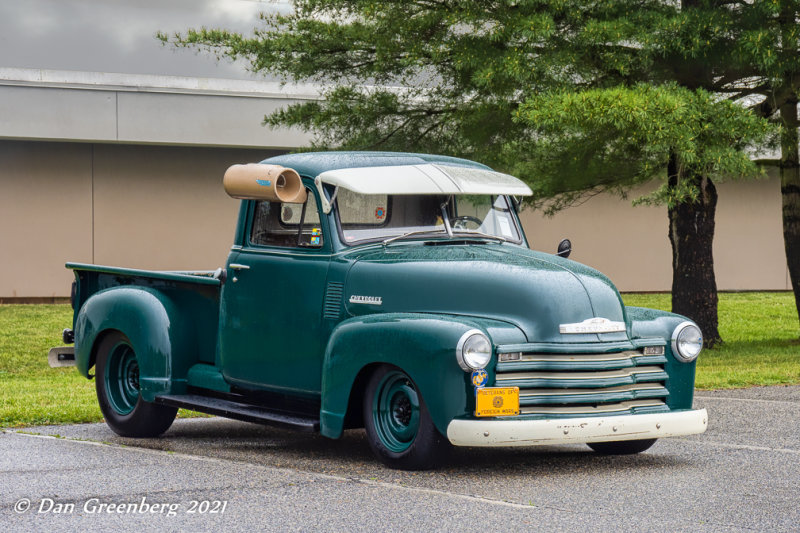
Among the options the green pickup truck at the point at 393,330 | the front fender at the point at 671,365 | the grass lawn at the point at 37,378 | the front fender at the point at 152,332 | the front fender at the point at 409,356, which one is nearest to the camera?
the front fender at the point at 409,356

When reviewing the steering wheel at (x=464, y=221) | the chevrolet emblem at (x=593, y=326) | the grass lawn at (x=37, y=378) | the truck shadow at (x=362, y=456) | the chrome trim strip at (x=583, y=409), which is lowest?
the grass lawn at (x=37, y=378)

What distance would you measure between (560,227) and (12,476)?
21.9 metres

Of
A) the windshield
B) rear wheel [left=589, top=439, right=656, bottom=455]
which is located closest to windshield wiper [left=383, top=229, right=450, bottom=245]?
the windshield

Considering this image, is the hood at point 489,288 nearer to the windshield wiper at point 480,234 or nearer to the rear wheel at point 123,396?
the windshield wiper at point 480,234

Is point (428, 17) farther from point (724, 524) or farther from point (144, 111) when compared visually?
point (724, 524)

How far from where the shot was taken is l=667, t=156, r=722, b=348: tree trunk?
17688mm

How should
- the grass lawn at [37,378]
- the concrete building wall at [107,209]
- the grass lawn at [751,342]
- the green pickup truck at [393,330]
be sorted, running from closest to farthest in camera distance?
the green pickup truck at [393,330], the grass lawn at [37,378], the grass lawn at [751,342], the concrete building wall at [107,209]

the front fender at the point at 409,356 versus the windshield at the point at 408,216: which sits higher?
the windshield at the point at 408,216

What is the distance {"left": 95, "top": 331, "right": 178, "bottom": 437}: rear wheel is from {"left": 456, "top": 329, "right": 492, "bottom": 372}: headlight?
3263 millimetres

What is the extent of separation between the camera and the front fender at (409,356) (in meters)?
6.96

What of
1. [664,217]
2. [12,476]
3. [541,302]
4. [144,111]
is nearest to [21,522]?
[12,476]

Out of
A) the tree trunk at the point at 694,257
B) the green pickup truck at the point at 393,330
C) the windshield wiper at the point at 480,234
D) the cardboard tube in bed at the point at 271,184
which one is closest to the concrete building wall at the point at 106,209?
the tree trunk at the point at 694,257

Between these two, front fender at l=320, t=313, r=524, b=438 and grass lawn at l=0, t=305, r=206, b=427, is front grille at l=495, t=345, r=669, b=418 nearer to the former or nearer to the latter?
front fender at l=320, t=313, r=524, b=438

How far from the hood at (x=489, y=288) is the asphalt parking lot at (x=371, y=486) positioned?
98cm
